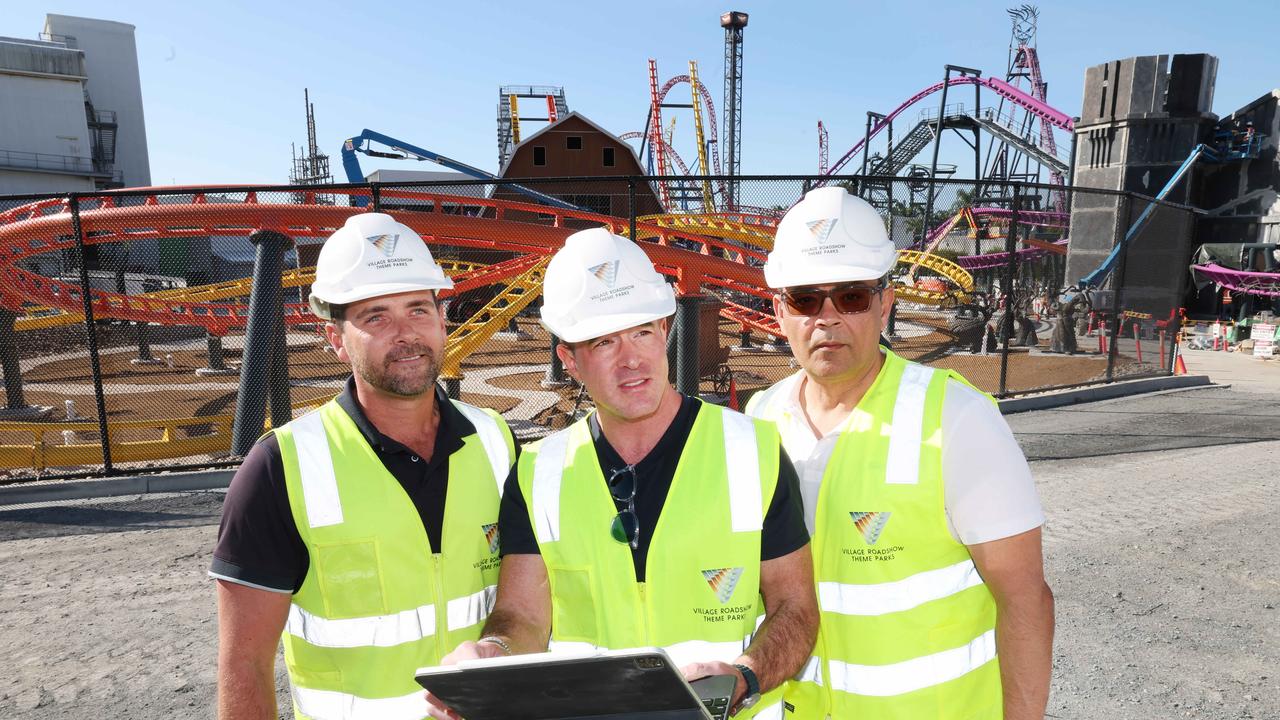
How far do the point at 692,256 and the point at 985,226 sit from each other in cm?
2620

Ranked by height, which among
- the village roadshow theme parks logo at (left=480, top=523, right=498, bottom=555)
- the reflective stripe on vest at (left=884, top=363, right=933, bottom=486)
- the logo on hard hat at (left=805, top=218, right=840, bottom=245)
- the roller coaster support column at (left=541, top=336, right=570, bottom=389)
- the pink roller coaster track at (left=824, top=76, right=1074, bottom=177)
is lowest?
the roller coaster support column at (left=541, top=336, right=570, bottom=389)

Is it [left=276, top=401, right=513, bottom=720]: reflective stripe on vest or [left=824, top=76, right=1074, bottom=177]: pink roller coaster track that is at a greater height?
[left=824, top=76, right=1074, bottom=177]: pink roller coaster track

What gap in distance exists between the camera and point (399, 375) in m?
2.26

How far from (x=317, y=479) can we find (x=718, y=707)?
51.8 inches

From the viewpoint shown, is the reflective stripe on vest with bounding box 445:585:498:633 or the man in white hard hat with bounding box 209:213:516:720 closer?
the man in white hard hat with bounding box 209:213:516:720

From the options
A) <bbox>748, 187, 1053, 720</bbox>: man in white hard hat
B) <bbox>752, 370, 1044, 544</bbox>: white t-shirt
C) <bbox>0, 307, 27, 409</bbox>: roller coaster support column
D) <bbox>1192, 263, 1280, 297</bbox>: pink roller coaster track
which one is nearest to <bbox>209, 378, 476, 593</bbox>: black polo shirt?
<bbox>748, 187, 1053, 720</bbox>: man in white hard hat

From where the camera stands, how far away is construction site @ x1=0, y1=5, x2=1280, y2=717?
16.4 feet

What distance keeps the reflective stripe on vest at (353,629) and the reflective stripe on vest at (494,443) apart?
490 mm

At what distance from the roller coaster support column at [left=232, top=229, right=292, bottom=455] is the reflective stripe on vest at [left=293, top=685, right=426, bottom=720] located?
23.5 feet

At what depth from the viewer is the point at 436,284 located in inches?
92.8

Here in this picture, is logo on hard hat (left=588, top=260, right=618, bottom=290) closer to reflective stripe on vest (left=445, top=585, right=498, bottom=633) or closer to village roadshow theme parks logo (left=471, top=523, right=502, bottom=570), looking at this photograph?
village roadshow theme parks logo (left=471, top=523, right=502, bottom=570)

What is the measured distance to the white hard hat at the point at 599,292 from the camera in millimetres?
2016

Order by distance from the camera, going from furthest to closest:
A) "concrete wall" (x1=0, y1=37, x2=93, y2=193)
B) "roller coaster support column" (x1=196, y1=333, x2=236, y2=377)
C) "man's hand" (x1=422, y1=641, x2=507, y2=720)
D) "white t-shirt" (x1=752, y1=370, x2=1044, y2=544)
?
"concrete wall" (x1=0, y1=37, x2=93, y2=193) < "roller coaster support column" (x1=196, y1=333, x2=236, y2=377) < "white t-shirt" (x1=752, y1=370, x2=1044, y2=544) < "man's hand" (x1=422, y1=641, x2=507, y2=720)

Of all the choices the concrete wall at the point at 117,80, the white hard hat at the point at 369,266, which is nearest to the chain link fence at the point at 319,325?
the white hard hat at the point at 369,266
